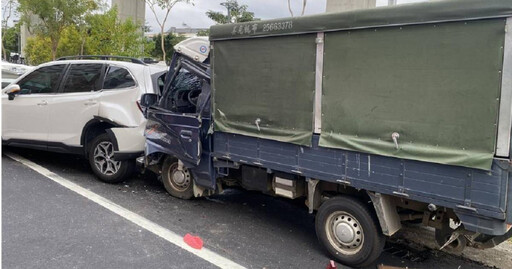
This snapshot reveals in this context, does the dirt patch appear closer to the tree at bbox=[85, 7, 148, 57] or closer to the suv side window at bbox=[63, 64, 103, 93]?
the suv side window at bbox=[63, 64, 103, 93]

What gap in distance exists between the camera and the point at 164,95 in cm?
592

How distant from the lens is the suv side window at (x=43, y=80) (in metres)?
6.96

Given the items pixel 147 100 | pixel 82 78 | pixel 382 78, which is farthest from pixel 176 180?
pixel 382 78

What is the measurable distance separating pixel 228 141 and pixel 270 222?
120cm

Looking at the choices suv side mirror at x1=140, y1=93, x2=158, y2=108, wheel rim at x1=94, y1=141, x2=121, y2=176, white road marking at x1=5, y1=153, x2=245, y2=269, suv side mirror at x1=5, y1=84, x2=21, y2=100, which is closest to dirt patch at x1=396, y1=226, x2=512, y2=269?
white road marking at x1=5, y1=153, x2=245, y2=269

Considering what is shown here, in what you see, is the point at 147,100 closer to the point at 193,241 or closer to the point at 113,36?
the point at 193,241

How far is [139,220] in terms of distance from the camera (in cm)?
506

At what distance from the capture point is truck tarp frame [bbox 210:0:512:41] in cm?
312

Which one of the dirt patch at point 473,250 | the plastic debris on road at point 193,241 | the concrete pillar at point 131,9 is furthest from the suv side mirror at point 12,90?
the concrete pillar at point 131,9

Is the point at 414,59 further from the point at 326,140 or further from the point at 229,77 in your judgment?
the point at 229,77

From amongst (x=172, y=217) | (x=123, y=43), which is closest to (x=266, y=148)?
(x=172, y=217)

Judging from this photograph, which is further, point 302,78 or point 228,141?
point 228,141

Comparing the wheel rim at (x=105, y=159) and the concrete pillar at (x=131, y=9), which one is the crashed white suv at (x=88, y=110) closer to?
the wheel rim at (x=105, y=159)

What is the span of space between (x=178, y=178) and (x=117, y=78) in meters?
1.83
